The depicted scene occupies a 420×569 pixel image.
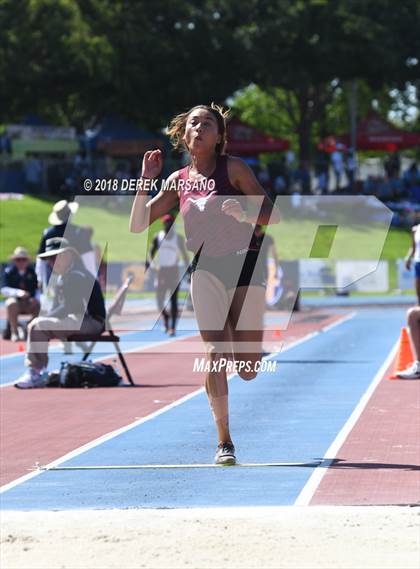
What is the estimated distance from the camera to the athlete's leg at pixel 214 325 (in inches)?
328

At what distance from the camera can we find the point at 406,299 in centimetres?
3381

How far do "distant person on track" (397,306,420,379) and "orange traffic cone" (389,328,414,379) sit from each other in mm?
268

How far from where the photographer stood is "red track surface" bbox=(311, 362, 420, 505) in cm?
804

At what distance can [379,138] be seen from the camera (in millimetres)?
53250

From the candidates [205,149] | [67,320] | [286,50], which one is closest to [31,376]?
[67,320]

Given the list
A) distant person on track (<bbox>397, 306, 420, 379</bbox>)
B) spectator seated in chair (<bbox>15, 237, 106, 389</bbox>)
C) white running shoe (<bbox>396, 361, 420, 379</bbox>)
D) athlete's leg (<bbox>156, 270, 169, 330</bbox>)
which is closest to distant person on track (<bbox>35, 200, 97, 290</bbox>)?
spectator seated in chair (<bbox>15, 237, 106, 389</bbox>)

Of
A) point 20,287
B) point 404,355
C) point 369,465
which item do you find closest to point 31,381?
point 404,355

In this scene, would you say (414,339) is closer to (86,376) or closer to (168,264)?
(86,376)

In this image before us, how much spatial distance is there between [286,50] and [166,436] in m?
43.9

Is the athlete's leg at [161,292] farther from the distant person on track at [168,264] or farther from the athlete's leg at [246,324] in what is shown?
the athlete's leg at [246,324]

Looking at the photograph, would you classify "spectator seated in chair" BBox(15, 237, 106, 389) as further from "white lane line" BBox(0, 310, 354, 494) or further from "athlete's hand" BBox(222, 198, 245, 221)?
"athlete's hand" BBox(222, 198, 245, 221)

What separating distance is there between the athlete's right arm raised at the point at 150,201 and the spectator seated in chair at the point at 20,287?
10915mm

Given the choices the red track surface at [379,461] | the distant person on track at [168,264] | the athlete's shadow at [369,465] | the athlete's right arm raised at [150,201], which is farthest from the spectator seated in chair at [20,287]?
the athlete's right arm raised at [150,201]

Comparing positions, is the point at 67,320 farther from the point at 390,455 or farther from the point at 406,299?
the point at 406,299
